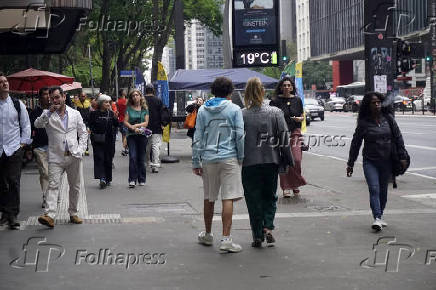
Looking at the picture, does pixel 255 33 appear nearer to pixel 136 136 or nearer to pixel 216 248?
pixel 136 136

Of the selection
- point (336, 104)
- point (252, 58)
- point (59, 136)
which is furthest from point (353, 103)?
point (59, 136)

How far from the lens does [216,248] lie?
8695 millimetres

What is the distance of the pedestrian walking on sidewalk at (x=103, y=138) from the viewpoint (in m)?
14.9

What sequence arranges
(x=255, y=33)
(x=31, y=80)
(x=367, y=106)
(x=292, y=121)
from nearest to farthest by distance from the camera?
(x=367, y=106) → (x=292, y=121) → (x=31, y=80) → (x=255, y=33)

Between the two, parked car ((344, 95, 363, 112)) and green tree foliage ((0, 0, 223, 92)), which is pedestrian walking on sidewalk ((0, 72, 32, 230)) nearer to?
green tree foliage ((0, 0, 223, 92))

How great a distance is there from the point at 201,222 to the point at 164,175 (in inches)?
263

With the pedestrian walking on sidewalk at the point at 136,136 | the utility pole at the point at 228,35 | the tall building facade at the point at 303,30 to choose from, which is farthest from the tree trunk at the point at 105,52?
the tall building facade at the point at 303,30

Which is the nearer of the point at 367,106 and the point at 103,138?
the point at 367,106

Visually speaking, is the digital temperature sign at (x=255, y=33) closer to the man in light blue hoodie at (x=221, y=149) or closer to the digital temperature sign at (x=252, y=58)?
the digital temperature sign at (x=252, y=58)

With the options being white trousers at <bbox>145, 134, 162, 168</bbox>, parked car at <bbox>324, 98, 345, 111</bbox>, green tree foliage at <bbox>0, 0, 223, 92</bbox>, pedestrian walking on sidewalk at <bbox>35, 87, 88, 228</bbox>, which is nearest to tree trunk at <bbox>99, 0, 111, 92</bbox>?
green tree foliage at <bbox>0, 0, 223, 92</bbox>

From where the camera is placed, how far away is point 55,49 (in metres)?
24.8

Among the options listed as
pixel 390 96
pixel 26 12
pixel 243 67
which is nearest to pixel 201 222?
pixel 390 96

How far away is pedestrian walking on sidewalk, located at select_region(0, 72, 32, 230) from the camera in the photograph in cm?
1020

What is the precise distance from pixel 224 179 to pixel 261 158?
1.48 ft
